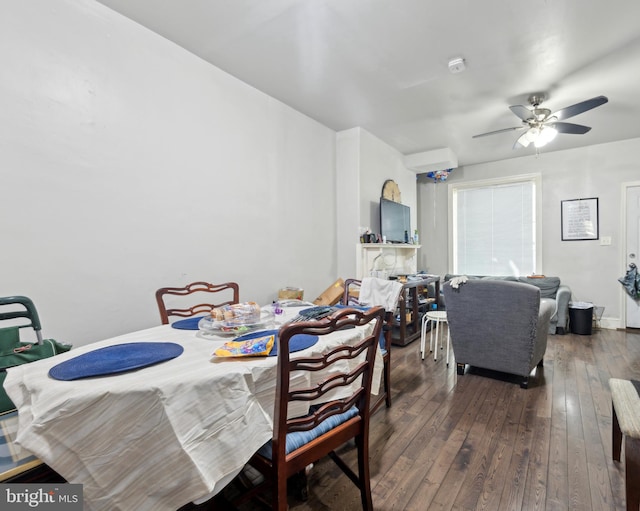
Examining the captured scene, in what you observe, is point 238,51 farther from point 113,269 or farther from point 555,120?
point 555,120

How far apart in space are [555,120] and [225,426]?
4.32m

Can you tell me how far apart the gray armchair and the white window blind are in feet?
8.81

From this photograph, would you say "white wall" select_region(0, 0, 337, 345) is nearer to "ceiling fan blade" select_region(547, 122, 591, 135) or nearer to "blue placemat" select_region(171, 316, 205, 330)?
"blue placemat" select_region(171, 316, 205, 330)

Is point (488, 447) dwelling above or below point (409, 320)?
below

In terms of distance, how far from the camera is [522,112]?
309cm

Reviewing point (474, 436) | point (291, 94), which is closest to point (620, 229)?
point (474, 436)

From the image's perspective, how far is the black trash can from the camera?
14.2 feet

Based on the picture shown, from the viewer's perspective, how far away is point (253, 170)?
3.06m

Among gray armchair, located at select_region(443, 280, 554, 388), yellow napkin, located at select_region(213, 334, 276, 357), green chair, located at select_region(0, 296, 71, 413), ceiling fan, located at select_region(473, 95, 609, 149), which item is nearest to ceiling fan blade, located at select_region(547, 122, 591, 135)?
ceiling fan, located at select_region(473, 95, 609, 149)

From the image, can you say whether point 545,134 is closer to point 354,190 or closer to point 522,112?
point 522,112

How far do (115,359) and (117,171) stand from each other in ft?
4.86

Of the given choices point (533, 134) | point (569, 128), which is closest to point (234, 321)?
point (533, 134)

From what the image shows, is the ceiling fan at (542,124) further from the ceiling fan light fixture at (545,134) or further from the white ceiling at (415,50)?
the white ceiling at (415,50)

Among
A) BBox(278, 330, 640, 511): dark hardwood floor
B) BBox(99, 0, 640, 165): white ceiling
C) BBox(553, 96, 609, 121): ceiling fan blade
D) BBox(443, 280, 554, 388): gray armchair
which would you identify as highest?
BBox(99, 0, 640, 165): white ceiling
